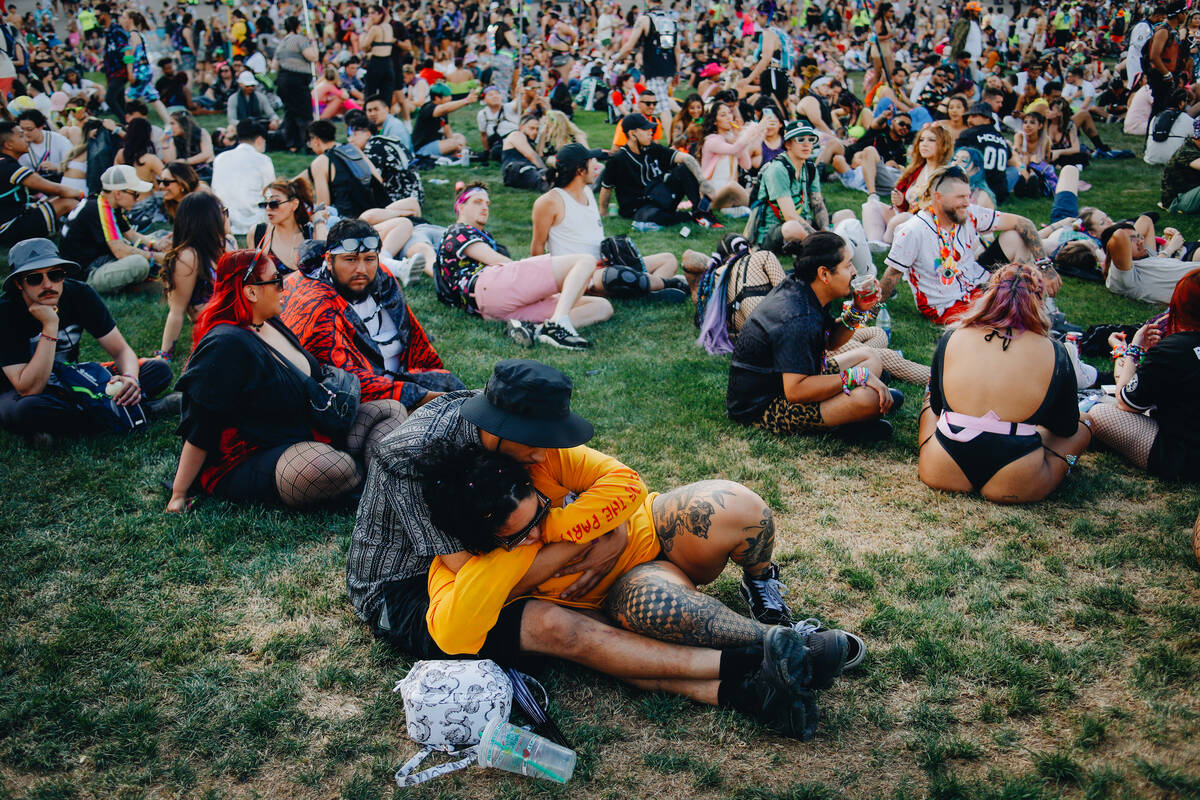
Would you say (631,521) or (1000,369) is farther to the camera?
(1000,369)

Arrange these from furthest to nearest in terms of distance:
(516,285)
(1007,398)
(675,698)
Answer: (516,285) → (1007,398) → (675,698)

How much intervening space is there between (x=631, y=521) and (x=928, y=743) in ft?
4.29

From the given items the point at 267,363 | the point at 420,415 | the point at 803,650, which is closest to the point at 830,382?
the point at 803,650

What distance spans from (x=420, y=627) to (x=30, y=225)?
24.2ft

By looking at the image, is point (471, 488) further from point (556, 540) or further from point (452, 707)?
point (452, 707)

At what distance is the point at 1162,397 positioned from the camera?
→ 450cm

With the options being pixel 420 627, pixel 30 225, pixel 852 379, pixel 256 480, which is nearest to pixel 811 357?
pixel 852 379

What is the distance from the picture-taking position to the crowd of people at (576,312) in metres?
2.94

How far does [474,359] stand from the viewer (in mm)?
6344

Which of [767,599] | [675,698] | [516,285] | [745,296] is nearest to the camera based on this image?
[675,698]

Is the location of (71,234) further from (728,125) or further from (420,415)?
(728,125)

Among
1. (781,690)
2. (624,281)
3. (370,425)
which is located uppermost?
(781,690)

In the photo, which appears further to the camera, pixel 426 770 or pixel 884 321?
pixel 884 321

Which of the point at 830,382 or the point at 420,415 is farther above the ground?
the point at 420,415
